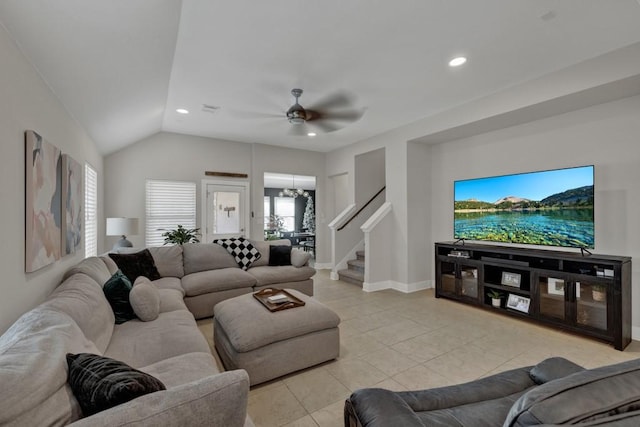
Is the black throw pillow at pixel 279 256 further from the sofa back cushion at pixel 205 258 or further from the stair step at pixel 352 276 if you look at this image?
the stair step at pixel 352 276

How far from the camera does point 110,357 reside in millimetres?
1719

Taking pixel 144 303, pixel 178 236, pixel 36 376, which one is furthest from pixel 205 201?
pixel 36 376

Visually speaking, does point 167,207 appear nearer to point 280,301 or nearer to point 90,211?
point 90,211

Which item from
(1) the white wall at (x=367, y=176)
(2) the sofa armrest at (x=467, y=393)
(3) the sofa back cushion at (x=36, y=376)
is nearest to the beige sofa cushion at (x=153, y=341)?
(3) the sofa back cushion at (x=36, y=376)

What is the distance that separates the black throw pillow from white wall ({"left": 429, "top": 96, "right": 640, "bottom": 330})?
10.7 feet

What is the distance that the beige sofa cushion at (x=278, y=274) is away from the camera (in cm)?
400

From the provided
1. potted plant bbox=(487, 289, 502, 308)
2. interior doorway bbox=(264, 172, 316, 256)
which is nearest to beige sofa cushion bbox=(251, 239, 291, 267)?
potted plant bbox=(487, 289, 502, 308)

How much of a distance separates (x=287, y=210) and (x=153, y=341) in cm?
1003

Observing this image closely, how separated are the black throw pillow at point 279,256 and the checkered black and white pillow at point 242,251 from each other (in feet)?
0.66

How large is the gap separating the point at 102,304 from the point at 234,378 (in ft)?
5.54

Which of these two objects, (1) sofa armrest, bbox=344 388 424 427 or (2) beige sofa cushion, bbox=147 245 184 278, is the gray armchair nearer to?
(1) sofa armrest, bbox=344 388 424 427

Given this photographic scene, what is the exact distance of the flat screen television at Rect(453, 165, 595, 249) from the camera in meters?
3.18

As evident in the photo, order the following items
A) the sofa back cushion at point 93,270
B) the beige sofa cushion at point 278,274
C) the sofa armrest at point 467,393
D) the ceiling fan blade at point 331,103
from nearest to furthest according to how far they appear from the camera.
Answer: the sofa armrest at point 467,393, the sofa back cushion at point 93,270, the ceiling fan blade at point 331,103, the beige sofa cushion at point 278,274

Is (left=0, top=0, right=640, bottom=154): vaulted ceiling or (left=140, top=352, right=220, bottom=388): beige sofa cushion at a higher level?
(left=0, top=0, right=640, bottom=154): vaulted ceiling
